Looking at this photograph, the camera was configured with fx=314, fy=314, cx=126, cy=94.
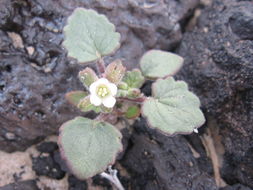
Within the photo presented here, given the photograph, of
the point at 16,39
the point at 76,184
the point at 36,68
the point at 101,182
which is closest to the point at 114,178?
the point at 101,182

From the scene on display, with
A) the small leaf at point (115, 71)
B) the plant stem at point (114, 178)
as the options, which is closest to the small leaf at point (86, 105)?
the small leaf at point (115, 71)

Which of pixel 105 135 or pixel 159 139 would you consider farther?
pixel 159 139

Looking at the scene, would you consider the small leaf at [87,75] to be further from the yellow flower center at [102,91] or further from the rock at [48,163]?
the rock at [48,163]

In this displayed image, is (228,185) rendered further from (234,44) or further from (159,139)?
(234,44)

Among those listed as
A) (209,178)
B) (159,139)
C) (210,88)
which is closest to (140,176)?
(159,139)

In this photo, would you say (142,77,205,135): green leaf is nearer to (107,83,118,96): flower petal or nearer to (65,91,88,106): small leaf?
(107,83,118,96): flower petal

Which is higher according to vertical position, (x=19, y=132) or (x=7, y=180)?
(x=19, y=132)

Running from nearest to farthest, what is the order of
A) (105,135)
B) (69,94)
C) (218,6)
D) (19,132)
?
(105,135)
(69,94)
(19,132)
(218,6)
